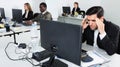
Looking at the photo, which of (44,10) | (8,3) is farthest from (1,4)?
(44,10)

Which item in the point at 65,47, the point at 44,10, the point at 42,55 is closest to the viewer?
the point at 65,47

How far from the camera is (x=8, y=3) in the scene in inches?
222

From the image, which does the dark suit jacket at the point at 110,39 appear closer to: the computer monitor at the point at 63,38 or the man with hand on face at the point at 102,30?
the man with hand on face at the point at 102,30

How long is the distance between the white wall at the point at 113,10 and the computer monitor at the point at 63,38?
152 inches

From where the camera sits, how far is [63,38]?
1198 mm

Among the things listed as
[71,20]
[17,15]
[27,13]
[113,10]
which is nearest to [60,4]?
[71,20]

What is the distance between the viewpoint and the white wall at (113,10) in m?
4.76

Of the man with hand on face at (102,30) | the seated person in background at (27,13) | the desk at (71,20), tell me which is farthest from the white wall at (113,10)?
the man with hand on face at (102,30)

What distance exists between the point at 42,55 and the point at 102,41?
0.63m

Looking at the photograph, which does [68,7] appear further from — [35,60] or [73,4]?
[35,60]

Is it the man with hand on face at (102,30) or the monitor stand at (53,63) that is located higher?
the man with hand on face at (102,30)

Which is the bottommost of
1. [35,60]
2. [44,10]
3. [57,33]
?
[35,60]

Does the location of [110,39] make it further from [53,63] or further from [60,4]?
[60,4]

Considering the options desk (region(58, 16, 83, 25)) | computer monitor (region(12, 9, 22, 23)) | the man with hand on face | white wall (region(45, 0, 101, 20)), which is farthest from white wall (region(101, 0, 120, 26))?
the man with hand on face
